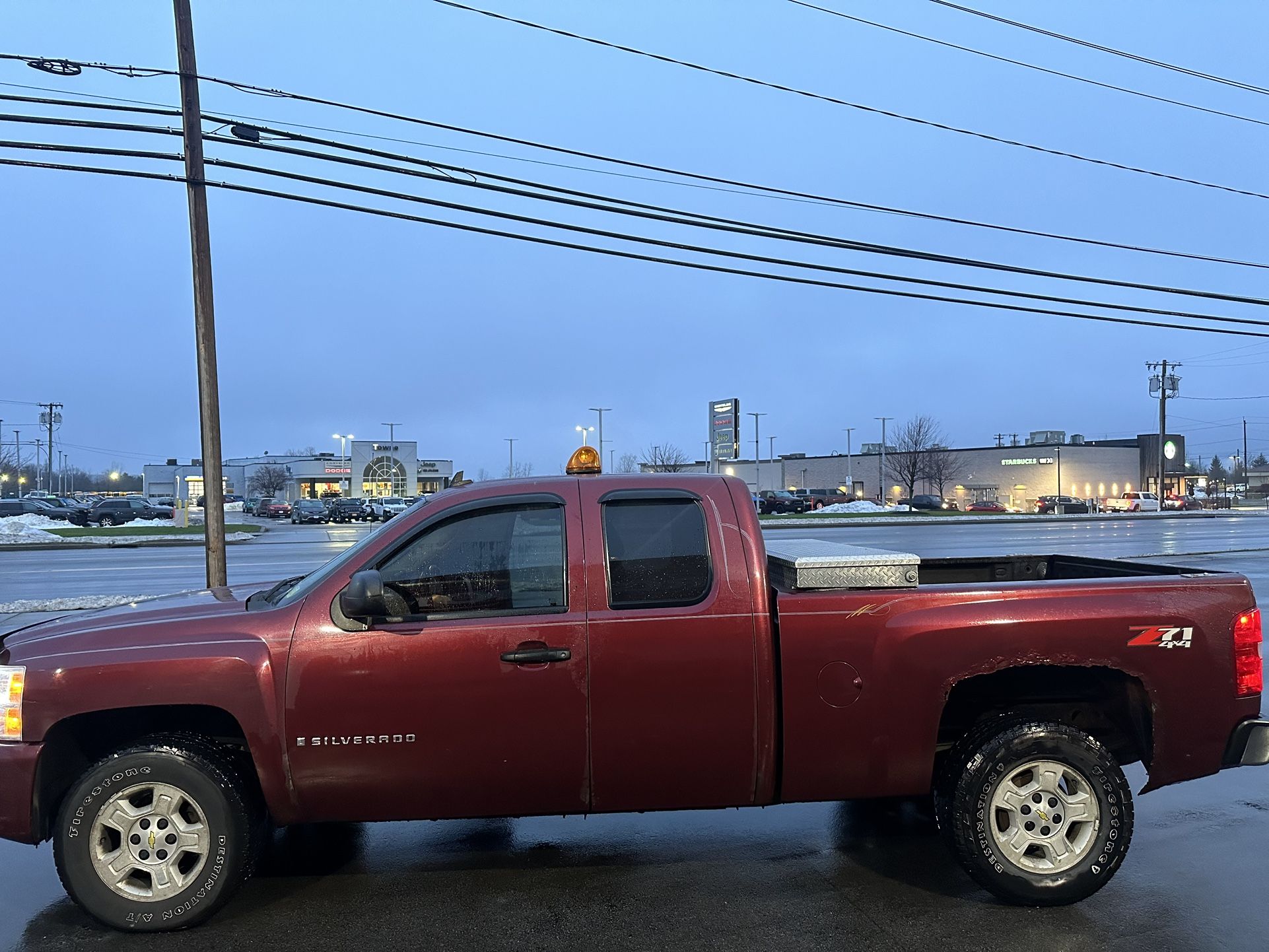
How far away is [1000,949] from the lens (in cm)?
362

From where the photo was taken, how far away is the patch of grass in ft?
118

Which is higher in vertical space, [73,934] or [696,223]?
[696,223]

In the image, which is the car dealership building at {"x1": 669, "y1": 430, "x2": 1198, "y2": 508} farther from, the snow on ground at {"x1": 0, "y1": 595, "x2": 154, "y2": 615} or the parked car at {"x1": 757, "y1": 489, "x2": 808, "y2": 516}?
the snow on ground at {"x1": 0, "y1": 595, "x2": 154, "y2": 615}

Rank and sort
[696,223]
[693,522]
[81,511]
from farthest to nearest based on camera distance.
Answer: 1. [81,511]
2. [696,223]
3. [693,522]

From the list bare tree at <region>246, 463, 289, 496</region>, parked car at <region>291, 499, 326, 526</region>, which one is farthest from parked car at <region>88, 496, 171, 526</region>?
bare tree at <region>246, 463, 289, 496</region>

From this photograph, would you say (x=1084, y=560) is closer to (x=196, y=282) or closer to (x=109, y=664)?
(x=109, y=664)

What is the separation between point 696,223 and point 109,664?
1084 cm

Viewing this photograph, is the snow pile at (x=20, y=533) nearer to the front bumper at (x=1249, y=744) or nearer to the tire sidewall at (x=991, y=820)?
the tire sidewall at (x=991, y=820)

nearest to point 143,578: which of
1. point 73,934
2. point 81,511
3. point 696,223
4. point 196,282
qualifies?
point 196,282

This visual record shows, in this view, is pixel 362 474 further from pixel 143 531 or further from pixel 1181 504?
Answer: pixel 1181 504

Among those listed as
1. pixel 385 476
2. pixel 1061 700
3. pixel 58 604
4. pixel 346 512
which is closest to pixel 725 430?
pixel 58 604

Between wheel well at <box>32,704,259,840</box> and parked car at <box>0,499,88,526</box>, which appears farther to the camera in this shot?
parked car at <box>0,499,88,526</box>

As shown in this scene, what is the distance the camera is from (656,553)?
4.20 m

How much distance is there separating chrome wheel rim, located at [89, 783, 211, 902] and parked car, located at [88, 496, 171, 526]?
172ft
